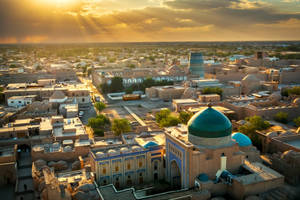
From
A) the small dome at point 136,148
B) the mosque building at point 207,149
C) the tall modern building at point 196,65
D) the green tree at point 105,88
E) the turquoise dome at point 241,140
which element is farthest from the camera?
the tall modern building at point 196,65

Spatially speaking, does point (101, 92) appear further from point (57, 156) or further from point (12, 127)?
point (57, 156)

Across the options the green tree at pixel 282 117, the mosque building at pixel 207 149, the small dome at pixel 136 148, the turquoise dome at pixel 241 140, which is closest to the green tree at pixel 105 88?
the green tree at pixel 282 117

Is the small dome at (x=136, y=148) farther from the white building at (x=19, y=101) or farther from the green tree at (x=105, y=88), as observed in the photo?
the green tree at (x=105, y=88)

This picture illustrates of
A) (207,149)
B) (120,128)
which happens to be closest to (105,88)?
(120,128)

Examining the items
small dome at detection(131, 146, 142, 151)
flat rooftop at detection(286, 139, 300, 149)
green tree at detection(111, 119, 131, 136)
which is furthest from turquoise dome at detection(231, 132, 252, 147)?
green tree at detection(111, 119, 131, 136)

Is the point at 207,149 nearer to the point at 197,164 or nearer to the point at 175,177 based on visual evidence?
the point at 197,164

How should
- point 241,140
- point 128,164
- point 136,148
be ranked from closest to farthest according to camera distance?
1. point 128,164
2. point 136,148
3. point 241,140

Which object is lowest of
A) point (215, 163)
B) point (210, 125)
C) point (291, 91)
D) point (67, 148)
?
point (67, 148)

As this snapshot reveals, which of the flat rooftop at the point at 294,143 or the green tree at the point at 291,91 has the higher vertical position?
the green tree at the point at 291,91
